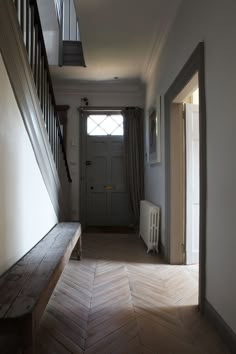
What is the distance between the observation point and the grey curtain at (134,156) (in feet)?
17.6

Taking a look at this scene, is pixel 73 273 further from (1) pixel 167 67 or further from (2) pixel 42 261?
(1) pixel 167 67

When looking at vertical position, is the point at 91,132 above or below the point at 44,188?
above

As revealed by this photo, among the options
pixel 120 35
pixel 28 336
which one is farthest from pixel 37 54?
pixel 28 336

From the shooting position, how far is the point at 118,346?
1.62m

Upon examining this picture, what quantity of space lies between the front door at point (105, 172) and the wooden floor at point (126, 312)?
2313 millimetres

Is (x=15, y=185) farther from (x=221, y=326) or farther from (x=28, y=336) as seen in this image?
(x=221, y=326)

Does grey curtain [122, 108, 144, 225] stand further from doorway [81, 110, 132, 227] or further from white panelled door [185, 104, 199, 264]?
white panelled door [185, 104, 199, 264]

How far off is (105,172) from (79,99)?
5.23ft

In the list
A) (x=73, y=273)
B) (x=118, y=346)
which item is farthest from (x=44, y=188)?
(x=118, y=346)

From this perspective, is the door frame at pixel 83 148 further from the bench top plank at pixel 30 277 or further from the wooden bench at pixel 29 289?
the wooden bench at pixel 29 289

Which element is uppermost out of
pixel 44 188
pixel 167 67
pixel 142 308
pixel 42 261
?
pixel 167 67

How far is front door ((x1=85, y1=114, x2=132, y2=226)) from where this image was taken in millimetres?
5605

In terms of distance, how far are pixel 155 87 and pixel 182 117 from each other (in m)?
1.14

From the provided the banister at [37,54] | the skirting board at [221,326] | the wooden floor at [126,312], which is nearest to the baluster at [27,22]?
the banister at [37,54]
